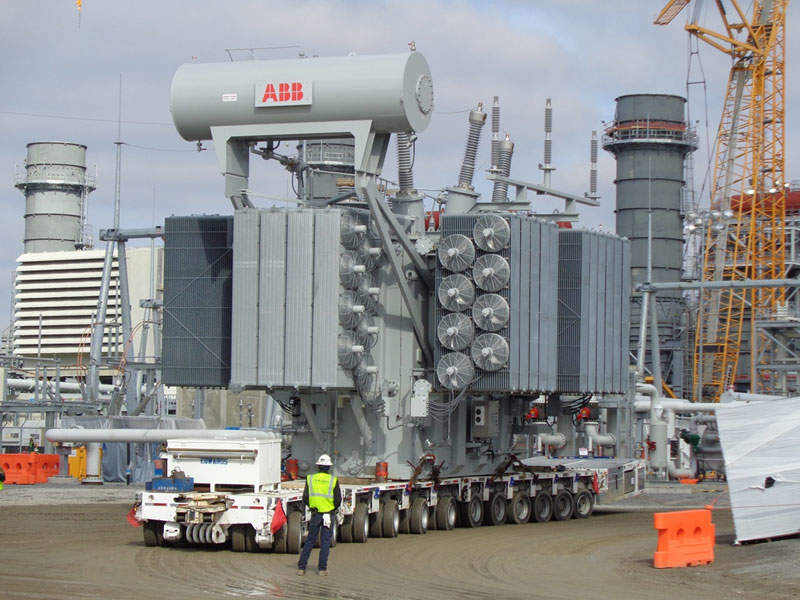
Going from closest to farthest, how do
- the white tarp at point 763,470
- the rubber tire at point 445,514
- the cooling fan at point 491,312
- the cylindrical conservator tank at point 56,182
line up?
1. the white tarp at point 763,470
2. the cooling fan at point 491,312
3. the rubber tire at point 445,514
4. the cylindrical conservator tank at point 56,182

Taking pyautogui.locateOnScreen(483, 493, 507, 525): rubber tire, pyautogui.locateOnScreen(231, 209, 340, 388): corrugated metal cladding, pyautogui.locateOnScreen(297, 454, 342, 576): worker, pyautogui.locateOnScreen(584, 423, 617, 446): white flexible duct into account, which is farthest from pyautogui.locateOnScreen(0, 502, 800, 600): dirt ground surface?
pyautogui.locateOnScreen(584, 423, 617, 446): white flexible duct

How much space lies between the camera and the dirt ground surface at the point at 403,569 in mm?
17781

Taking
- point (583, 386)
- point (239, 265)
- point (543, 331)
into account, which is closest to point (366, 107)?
point (239, 265)

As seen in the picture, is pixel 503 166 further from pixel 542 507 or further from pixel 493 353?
pixel 542 507

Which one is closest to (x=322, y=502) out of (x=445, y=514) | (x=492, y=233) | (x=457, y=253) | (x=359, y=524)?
(x=359, y=524)

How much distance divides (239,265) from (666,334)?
60.8m

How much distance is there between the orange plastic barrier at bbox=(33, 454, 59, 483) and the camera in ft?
152

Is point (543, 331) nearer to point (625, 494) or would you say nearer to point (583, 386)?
point (583, 386)

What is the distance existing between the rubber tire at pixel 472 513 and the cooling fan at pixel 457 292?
15.1 ft

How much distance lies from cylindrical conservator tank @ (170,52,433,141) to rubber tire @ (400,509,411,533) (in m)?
8.21

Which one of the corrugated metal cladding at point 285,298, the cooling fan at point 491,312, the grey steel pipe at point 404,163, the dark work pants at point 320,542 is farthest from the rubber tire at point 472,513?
the dark work pants at point 320,542

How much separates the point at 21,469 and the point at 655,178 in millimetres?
50082

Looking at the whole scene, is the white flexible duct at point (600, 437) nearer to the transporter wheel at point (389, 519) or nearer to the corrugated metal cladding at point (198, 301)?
the corrugated metal cladding at point (198, 301)

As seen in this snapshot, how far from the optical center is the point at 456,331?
28.8m
